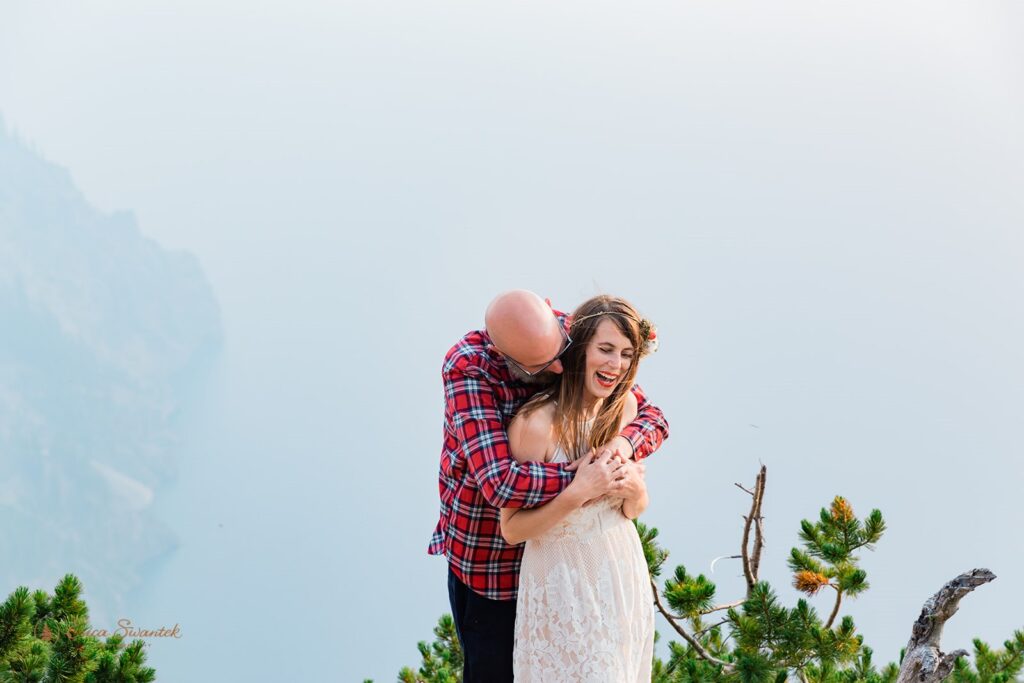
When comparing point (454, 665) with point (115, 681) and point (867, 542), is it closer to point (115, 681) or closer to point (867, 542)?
point (115, 681)

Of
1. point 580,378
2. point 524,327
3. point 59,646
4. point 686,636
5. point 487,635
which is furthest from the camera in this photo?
point 686,636

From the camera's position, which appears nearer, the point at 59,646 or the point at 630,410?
the point at 630,410

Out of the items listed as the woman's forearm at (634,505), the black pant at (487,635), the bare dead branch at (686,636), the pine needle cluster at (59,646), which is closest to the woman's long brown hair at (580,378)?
the woman's forearm at (634,505)

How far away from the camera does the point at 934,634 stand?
2107 mm

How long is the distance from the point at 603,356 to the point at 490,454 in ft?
0.76

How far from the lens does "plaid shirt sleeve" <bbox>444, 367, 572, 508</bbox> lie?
158 cm

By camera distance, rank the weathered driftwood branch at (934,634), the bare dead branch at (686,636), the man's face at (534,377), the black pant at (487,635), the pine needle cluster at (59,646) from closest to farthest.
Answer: the man's face at (534,377), the black pant at (487,635), the weathered driftwood branch at (934,634), the pine needle cluster at (59,646), the bare dead branch at (686,636)

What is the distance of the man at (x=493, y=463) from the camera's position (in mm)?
1586

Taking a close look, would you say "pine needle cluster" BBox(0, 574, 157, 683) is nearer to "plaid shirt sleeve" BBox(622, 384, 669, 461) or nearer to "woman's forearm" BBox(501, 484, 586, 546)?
"woman's forearm" BBox(501, 484, 586, 546)

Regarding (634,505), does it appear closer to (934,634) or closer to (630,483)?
(630,483)

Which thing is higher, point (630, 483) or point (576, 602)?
point (630, 483)

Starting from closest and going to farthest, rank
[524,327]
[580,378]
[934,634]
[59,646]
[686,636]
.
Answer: [524,327]
[580,378]
[934,634]
[59,646]
[686,636]

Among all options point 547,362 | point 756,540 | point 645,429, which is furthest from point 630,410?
point 756,540

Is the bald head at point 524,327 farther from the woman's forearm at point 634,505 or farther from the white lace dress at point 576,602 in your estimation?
the woman's forearm at point 634,505
